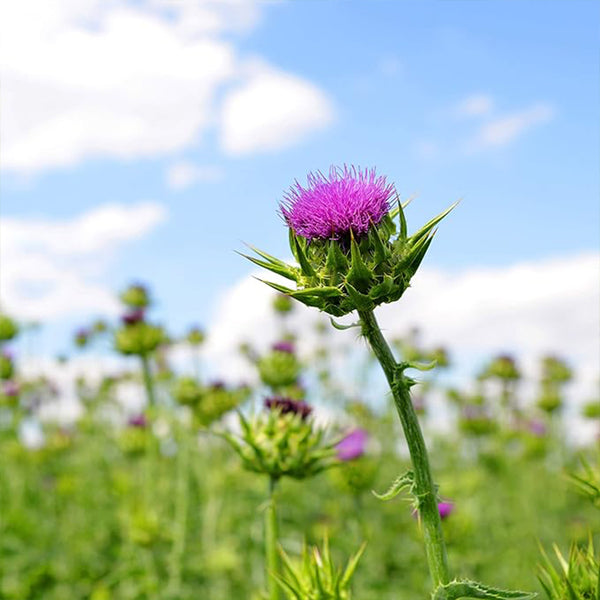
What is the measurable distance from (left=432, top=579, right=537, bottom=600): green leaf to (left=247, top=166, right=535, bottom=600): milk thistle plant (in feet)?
0.38

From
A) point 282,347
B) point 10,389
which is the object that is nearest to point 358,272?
point 282,347

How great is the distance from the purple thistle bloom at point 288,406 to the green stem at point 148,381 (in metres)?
2.83

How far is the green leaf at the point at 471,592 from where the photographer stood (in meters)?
1.94

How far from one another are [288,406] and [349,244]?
168 centimetres

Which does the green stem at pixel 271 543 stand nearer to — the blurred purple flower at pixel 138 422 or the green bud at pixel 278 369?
the green bud at pixel 278 369

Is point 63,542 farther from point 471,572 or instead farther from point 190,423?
point 471,572

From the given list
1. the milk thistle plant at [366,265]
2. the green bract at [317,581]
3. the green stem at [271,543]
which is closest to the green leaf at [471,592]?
the milk thistle plant at [366,265]

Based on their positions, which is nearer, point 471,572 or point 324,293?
point 324,293

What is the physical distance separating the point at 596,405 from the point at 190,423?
18.1 ft

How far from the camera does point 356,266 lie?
7.63 ft

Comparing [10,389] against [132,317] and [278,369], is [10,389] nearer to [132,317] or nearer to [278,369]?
[132,317]

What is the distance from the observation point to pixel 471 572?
21.1 ft

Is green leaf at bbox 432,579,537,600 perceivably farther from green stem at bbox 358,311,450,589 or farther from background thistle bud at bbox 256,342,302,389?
background thistle bud at bbox 256,342,302,389

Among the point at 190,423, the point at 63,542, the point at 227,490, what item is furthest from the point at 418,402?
the point at 63,542
